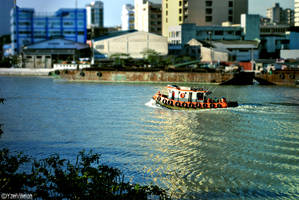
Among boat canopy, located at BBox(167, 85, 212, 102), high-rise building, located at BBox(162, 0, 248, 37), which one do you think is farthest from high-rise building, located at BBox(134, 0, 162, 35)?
boat canopy, located at BBox(167, 85, 212, 102)

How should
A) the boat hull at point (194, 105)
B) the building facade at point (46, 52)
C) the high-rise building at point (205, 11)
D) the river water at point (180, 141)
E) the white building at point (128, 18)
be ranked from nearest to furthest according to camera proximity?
the river water at point (180, 141)
the boat hull at point (194, 105)
the building facade at point (46, 52)
the high-rise building at point (205, 11)
the white building at point (128, 18)

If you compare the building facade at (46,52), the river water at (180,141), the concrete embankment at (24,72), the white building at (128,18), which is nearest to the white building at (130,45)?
the building facade at (46,52)

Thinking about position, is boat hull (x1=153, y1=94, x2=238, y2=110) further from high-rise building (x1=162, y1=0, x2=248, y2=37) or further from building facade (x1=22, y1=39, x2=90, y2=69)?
high-rise building (x1=162, y1=0, x2=248, y2=37)

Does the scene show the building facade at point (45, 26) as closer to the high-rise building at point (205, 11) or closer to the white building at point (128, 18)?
the high-rise building at point (205, 11)

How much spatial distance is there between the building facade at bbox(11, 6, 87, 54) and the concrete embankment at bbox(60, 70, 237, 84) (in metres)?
39.5

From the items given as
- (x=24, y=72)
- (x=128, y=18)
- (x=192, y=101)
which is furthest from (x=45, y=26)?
(x=192, y=101)

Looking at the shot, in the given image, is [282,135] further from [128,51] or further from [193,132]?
[128,51]

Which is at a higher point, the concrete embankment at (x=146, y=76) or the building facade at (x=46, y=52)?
the building facade at (x=46, y=52)

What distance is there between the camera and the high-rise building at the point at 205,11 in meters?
103

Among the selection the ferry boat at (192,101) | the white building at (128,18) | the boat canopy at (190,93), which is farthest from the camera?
the white building at (128,18)

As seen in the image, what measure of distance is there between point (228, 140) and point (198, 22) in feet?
279

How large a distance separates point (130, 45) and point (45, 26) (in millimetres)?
24922

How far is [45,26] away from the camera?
104 m

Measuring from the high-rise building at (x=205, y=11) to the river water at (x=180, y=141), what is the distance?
6913 cm
